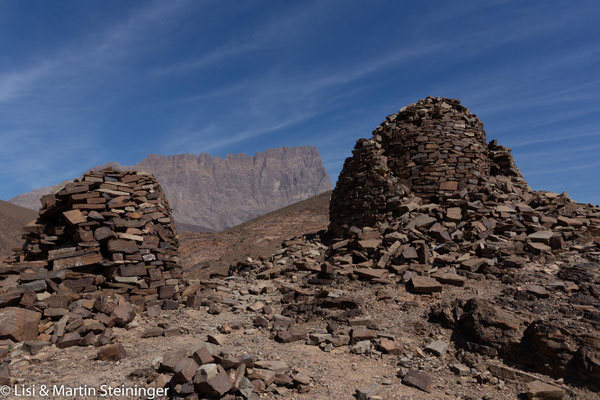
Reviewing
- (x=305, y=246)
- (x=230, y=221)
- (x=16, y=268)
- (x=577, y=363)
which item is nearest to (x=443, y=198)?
(x=305, y=246)

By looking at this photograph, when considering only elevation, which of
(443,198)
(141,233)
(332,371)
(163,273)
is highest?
(443,198)

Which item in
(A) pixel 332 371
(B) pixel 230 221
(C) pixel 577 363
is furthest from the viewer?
(B) pixel 230 221

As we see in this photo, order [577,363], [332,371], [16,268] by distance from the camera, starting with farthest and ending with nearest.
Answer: [16,268] < [332,371] < [577,363]

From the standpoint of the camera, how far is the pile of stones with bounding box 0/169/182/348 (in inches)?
242

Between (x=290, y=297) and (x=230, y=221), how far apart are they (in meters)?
194

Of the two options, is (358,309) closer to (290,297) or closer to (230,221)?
(290,297)

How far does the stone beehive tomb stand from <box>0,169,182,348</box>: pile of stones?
19.2ft

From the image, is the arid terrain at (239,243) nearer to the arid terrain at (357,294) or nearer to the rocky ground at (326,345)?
the arid terrain at (357,294)

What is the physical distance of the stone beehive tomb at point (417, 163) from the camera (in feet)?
36.3

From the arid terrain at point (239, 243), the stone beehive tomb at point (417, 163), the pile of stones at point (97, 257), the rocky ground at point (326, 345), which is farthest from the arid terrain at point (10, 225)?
the stone beehive tomb at point (417, 163)

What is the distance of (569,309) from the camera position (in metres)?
5.77

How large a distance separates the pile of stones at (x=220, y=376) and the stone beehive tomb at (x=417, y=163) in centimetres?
690

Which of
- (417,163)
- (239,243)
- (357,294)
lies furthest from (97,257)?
(239,243)

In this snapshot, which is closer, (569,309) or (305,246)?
(569,309)
